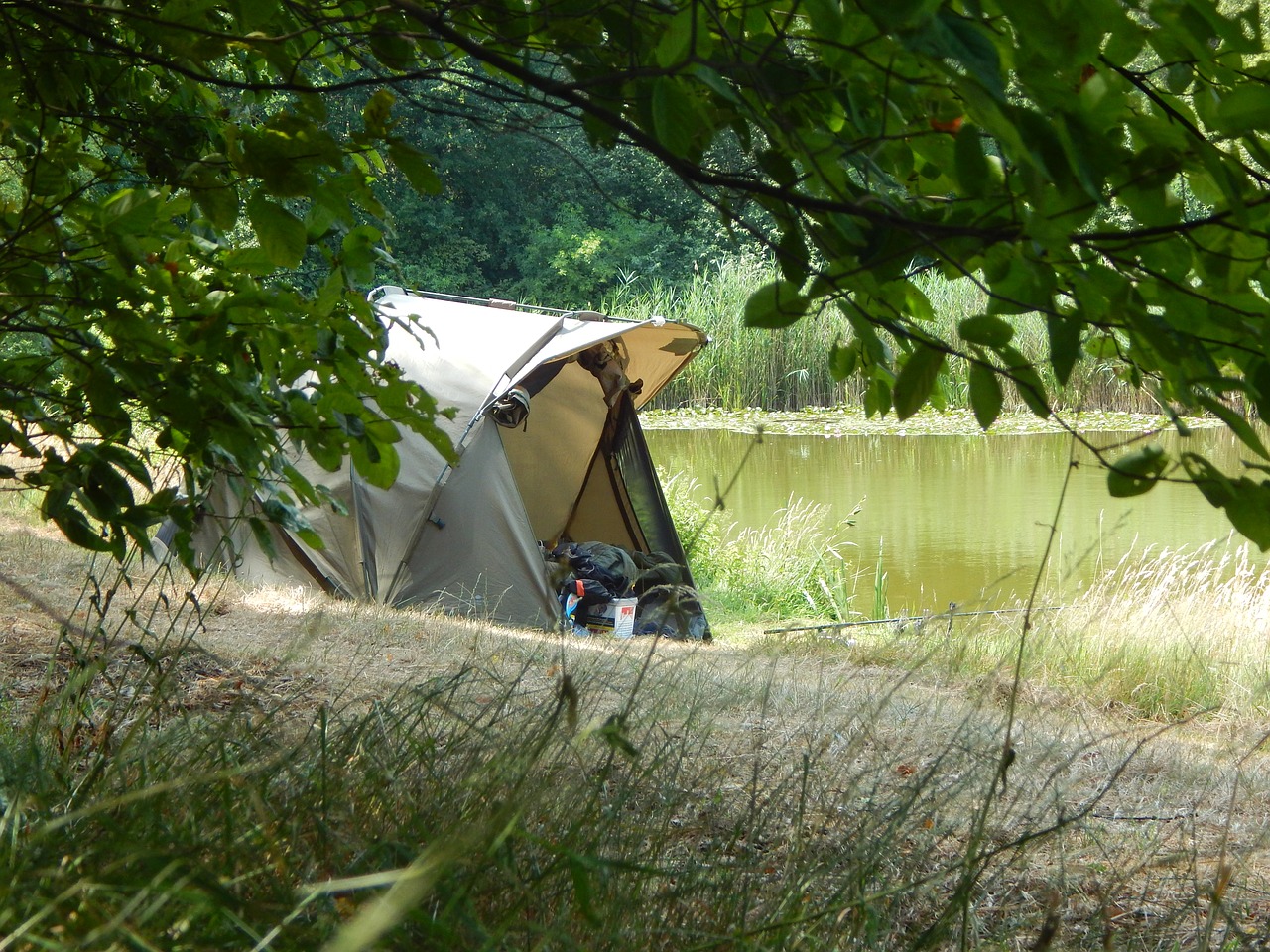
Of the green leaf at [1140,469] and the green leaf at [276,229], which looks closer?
the green leaf at [1140,469]

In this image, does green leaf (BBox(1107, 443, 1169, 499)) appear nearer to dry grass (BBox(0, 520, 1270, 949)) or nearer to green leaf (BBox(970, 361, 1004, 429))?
green leaf (BBox(970, 361, 1004, 429))

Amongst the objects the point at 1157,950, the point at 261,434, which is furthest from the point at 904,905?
the point at 261,434

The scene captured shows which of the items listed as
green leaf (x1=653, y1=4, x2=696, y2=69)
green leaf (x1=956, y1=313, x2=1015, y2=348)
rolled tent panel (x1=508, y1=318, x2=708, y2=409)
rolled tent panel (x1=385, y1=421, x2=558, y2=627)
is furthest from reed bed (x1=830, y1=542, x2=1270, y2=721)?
green leaf (x1=653, y1=4, x2=696, y2=69)

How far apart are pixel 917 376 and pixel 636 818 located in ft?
3.32

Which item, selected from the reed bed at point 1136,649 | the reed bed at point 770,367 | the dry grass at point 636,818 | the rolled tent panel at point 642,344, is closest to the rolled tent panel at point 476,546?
the rolled tent panel at point 642,344

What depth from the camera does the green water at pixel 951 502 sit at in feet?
30.3

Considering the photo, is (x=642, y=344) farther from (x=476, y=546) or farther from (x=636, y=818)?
(x=636, y=818)

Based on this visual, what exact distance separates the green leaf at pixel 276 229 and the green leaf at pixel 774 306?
2.35ft

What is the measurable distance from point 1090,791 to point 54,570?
14.1 ft

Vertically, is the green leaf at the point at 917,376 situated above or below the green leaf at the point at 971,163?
below

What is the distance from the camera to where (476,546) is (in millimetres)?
6262

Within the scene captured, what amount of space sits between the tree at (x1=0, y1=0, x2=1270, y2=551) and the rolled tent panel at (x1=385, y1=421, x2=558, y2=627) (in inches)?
163

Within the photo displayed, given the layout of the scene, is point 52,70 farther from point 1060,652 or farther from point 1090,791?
point 1060,652

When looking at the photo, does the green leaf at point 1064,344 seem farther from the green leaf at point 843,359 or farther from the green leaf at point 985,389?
the green leaf at point 843,359
